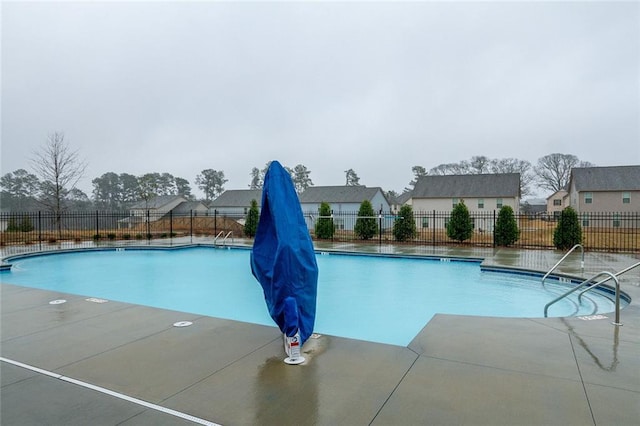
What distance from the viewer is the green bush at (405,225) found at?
1575cm

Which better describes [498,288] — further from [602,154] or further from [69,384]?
[602,154]

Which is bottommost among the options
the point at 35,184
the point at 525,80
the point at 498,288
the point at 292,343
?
the point at 498,288

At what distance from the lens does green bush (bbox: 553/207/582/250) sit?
11992 mm

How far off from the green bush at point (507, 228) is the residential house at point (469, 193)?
1534 cm

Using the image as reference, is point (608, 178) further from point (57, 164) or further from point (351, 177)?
point (57, 164)

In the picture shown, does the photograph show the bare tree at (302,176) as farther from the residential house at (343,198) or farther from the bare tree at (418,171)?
the residential house at (343,198)

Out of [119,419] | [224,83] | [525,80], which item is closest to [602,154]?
[525,80]

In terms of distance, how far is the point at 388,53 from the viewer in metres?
13.8

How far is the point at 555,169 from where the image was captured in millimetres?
44594

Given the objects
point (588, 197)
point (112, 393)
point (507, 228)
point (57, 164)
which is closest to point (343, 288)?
point (112, 393)

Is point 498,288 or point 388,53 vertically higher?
point 388,53

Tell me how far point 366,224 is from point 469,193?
18100mm

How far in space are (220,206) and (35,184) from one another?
57.2ft

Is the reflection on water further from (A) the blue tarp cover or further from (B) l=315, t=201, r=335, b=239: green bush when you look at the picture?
(B) l=315, t=201, r=335, b=239: green bush
